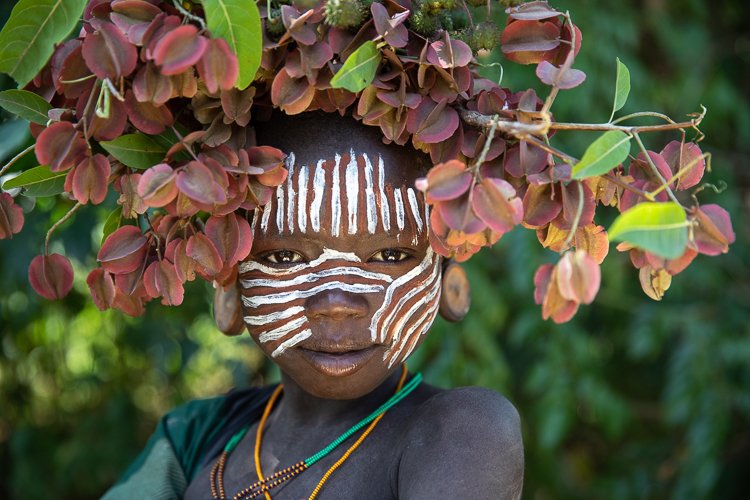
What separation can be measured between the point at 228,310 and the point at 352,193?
0.42 meters

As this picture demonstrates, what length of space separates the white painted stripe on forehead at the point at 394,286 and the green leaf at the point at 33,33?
0.62 metres

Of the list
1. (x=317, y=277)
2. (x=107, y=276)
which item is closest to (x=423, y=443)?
(x=317, y=277)

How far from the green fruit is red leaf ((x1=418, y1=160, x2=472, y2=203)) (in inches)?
12.1

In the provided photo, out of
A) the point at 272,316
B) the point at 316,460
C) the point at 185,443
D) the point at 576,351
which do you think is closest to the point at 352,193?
the point at 272,316

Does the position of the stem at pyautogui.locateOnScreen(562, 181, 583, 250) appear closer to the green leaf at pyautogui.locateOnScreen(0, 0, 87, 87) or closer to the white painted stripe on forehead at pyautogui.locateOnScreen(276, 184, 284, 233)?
the white painted stripe on forehead at pyautogui.locateOnScreen(276, 184, 284, 233)

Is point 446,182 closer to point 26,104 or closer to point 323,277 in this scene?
point 323,277

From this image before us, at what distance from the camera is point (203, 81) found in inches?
55.2

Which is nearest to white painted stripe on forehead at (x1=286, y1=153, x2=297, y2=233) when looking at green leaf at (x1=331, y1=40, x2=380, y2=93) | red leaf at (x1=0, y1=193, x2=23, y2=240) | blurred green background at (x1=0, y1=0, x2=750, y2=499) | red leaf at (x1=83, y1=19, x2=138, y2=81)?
green leaf at (x1=331, y1=40, x2=380, y2=93)

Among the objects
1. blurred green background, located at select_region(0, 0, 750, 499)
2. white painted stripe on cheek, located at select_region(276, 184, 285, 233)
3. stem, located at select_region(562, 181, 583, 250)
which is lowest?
blurred green background, located at select_region(0, 0, 750, 499)

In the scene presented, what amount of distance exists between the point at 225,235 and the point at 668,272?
2.14 feet

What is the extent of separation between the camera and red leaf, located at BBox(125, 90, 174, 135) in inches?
54.4

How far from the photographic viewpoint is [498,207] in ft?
4.05

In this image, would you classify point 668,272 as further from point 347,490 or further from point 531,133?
point 347,490

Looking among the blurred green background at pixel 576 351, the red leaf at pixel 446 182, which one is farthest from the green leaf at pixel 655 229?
Answer: the blurred green background at pixel 576 351
